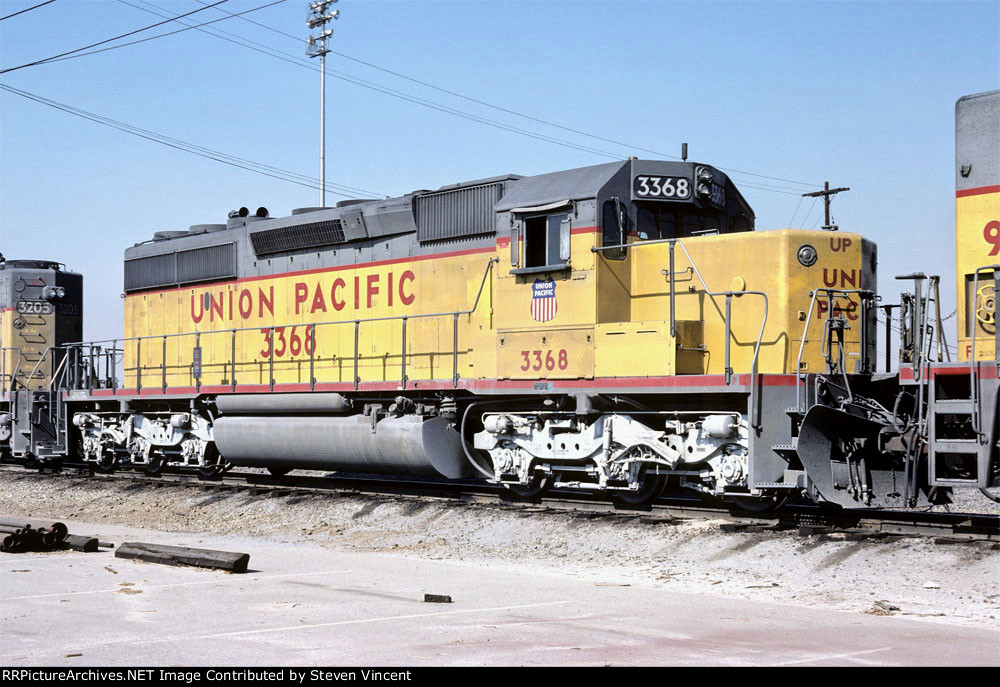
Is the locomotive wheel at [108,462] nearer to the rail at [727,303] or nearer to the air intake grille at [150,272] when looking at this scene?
the air intake grille at [150,272]

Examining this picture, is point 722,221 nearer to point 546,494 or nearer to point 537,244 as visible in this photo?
point 537,244

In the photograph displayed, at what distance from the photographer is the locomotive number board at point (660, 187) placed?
37.4ft

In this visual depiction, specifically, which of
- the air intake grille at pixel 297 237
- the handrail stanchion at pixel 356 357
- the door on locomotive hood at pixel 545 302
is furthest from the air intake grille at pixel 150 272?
the door on locomotive hood at pixel 545 302

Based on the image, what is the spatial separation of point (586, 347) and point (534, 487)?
1976 millimetres

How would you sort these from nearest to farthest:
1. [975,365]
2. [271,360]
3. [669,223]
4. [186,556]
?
[975,365] < [186,556] < [669,223] < [271,360]

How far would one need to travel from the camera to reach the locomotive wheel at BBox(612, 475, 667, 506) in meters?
11.4

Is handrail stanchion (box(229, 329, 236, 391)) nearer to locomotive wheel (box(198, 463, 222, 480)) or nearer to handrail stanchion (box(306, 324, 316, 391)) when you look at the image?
handrail stanchion (box(306, 324, 316, 391))

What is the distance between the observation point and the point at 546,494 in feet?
41.1

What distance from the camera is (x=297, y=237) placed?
15.4m

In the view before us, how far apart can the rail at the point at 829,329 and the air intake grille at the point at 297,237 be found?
679 centimetres

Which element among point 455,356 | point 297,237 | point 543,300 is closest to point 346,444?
point 455,356

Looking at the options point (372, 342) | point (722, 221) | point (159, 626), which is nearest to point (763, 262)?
point (722, 221)

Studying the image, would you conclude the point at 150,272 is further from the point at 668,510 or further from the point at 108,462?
the point at 668,510

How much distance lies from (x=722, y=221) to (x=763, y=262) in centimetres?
145
